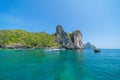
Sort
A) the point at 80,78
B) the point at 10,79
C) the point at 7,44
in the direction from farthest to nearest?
1. the point at 7,44
2. the point at 80,78
3. the point at 10,79

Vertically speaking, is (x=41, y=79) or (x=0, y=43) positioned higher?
(x=0, y=43)

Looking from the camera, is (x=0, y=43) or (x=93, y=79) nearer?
(x=93, y=79)

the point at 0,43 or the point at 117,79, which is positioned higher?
the point at 0,43

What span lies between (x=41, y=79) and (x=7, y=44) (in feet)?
601

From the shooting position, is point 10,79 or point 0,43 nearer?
point 10,79

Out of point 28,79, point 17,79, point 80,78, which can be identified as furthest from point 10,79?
point 80,78

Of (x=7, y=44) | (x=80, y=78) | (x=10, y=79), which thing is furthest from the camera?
(x=7, y=44)

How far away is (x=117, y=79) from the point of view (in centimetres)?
2508

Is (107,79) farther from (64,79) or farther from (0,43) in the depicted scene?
(0,43)

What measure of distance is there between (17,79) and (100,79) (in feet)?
51.8

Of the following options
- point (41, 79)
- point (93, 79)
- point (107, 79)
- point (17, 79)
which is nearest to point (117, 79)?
point (107, 79)

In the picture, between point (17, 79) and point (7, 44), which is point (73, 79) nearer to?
point (17, 79)

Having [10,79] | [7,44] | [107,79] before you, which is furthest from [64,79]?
[7,44]

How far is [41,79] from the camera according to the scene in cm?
2473
